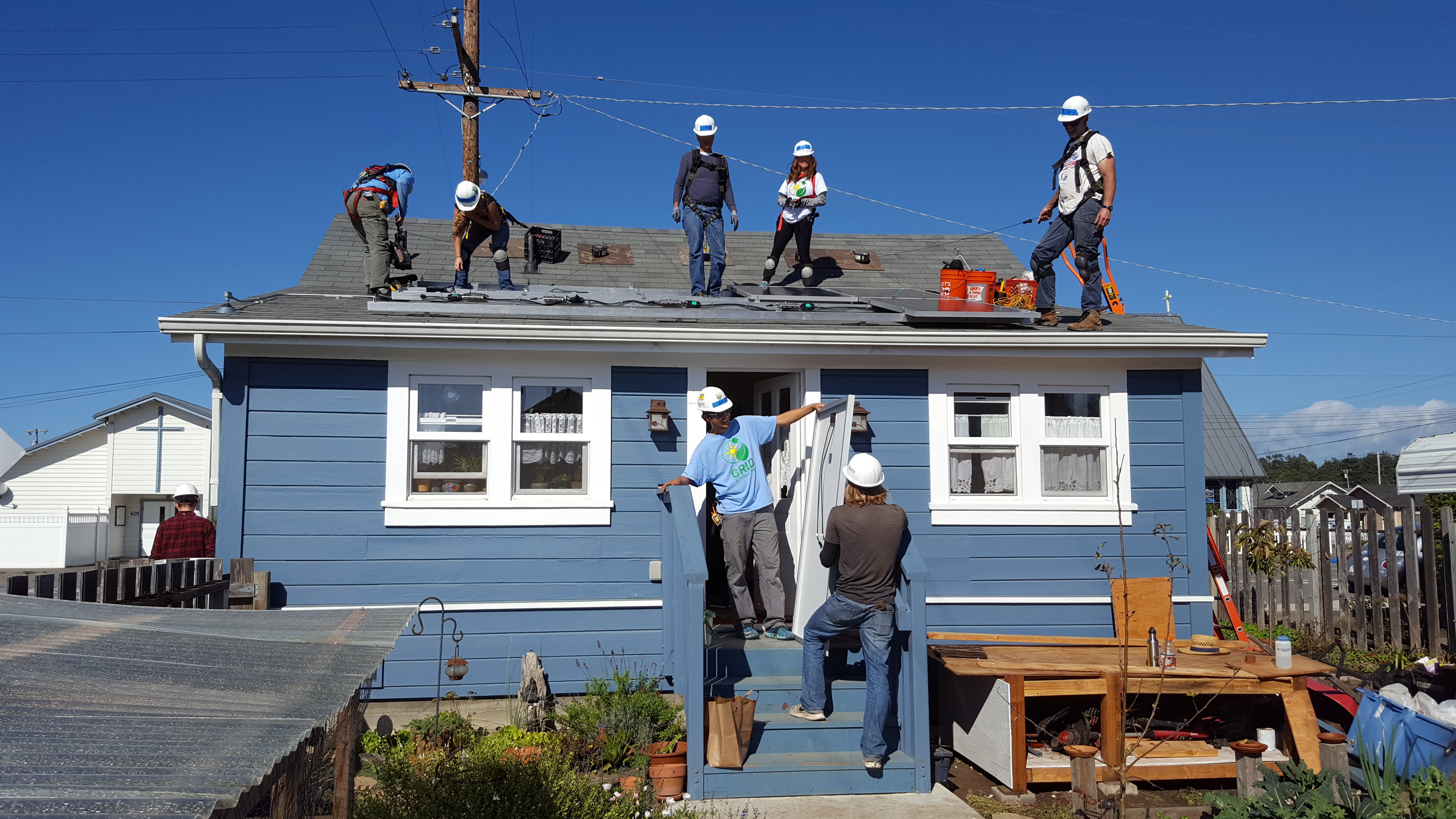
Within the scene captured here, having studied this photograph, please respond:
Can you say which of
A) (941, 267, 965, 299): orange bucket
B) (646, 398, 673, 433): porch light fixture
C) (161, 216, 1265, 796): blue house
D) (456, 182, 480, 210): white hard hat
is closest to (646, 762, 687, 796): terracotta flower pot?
(161, 216, 1265, 796): blue house

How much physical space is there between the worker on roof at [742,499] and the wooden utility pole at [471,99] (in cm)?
740

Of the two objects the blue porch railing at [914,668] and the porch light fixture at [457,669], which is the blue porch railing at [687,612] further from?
the porch light fixture at [457,669]

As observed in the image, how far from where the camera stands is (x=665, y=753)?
5430 mm

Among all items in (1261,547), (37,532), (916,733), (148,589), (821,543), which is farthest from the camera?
(37,532)

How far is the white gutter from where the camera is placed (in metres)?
6.68

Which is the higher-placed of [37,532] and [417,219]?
[417,219]

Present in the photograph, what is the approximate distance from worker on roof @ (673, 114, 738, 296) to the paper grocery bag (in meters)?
4.22

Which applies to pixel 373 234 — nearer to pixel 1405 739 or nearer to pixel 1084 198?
pixel 1084 198

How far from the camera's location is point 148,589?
5.25 metres

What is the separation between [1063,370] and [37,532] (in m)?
28.6

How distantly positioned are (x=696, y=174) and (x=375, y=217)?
2827 mm

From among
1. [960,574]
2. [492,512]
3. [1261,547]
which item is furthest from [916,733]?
[1261,547]

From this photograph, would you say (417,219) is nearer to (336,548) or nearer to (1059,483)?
(336,548)

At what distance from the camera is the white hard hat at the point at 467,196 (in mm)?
8617
